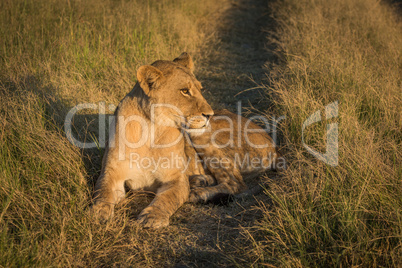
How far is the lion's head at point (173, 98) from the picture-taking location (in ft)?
10.0

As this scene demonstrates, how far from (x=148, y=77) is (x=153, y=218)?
1.08 metres

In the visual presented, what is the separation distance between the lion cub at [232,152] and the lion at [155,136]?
0.46m

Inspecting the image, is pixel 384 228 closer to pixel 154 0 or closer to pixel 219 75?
pixel 219 75

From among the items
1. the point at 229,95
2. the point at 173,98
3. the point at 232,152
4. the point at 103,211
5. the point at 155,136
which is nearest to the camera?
the point at 103,211

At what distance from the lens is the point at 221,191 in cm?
350

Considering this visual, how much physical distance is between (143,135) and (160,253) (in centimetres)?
103

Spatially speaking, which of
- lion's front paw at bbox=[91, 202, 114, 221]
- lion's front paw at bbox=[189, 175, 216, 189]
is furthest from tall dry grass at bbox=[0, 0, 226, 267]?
lion's front paw at bbox=[189, 175, 216, 189]

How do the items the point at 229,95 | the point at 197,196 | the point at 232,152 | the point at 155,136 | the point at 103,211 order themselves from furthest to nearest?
the point at 229,95, the point at 232,152, the point at 197,196, the point at 155,136, the point at 103,211

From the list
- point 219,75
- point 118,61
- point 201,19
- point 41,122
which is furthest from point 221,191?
point 201,19

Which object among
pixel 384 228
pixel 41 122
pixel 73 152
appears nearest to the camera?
pixel 384 228

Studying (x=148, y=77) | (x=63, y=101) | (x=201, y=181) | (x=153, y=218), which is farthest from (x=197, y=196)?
(x=63, y=101)

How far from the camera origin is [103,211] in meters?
2.79

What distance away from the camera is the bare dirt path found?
8.48ft

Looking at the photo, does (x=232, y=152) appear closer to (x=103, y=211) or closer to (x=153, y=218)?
(x=153, y=218)
